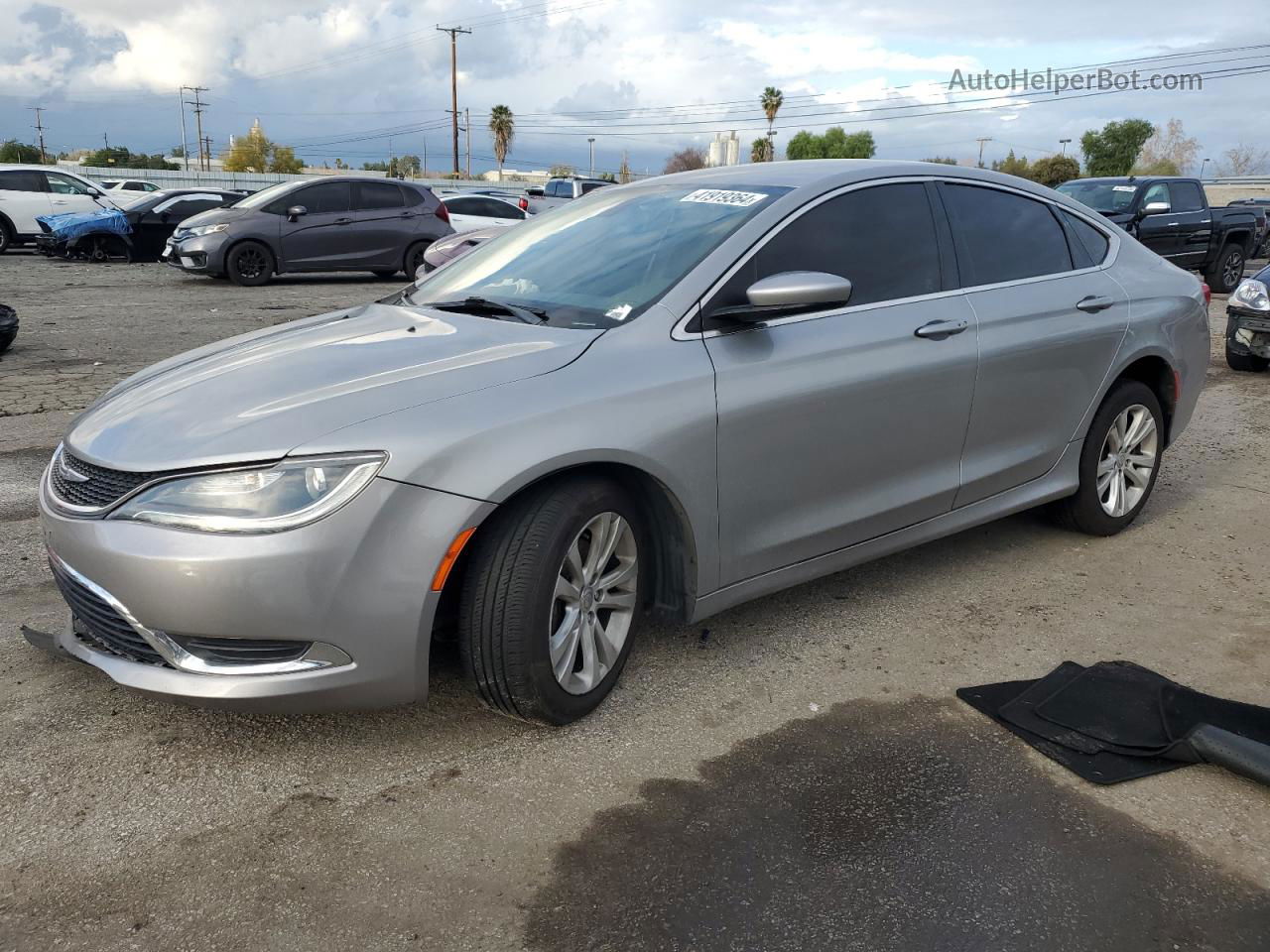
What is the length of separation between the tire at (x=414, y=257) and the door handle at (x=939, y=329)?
1422cm

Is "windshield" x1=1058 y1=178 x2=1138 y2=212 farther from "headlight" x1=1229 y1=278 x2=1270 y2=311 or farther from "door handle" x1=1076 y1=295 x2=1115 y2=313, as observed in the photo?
"door handle" x1=1076 y1=295 x2=1115 y2=313

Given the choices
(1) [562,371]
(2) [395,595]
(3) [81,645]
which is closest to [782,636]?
(1) [562,371]

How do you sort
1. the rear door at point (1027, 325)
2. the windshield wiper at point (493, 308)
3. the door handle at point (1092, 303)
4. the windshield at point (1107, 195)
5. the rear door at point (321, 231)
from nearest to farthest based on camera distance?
the windshield wiper at point (493, 308) < the rear door at point (1027, 325) < the door handle at point (1092, 303) < the windshield at point (1107, 195) < the rear door at point (321, 231)

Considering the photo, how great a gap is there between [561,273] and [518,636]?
1.45 meters

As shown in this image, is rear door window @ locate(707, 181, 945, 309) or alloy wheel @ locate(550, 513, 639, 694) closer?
alloy wheel @ locate(550, 513, 639, 694)

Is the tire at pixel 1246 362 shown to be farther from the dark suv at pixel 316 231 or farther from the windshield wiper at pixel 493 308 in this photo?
the dark suv at pixel 316 231

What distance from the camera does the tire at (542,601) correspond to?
2.95 meters

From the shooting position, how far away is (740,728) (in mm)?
3316

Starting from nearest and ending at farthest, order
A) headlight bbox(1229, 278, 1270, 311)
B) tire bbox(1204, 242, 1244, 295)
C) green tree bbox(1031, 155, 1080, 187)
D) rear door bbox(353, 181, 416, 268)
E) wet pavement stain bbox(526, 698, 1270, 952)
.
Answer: wet pavement stain bbox(526, 698, 1270, 952) → headlight bbox(1229, 278, 1270, 311) → rear door bbox(353, 181, 416, 268) → tire bbox(1204, 242, 1244, 295) → green tree bbox(1031, 155, 1080, 187)

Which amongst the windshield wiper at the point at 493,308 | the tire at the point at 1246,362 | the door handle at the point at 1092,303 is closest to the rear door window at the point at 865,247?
the windshield wiper at the point at 493,308

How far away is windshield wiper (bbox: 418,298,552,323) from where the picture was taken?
3.60m

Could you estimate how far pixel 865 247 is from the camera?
400 cm

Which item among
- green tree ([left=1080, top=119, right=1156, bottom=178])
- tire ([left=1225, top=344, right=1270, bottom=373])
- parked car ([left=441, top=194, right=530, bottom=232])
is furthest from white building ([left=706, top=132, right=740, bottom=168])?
tire ([left=1225, top=344, right=1270, bottom=373])

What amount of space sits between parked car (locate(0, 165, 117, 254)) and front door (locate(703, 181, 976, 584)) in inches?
821
